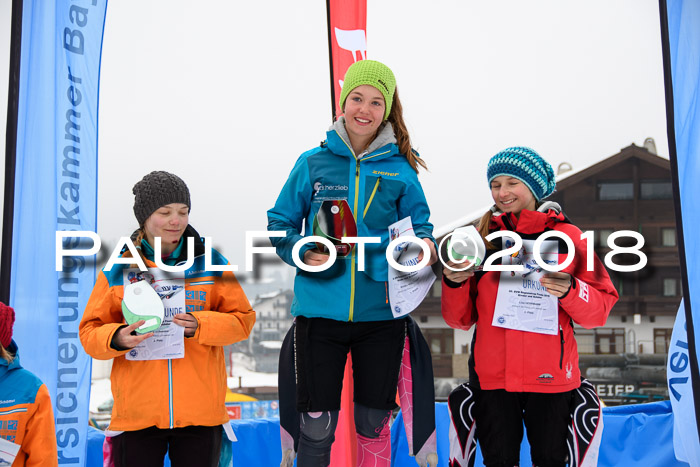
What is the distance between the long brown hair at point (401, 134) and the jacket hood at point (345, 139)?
0.17ft

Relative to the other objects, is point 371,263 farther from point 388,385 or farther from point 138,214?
point 138,214

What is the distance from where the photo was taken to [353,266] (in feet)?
7.01

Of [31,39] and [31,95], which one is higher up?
[31,39]

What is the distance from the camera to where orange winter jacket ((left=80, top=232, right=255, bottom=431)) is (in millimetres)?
2059

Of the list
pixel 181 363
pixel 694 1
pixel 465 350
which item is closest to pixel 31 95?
pixel 181 363

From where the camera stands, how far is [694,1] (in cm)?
260

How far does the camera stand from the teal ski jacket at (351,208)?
6.99ft

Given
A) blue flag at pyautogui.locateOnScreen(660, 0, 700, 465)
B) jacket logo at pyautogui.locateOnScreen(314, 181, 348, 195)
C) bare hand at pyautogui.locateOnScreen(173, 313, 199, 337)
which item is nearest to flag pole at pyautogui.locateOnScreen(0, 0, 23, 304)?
bare hand at pyautogui.locateOnScreen(173, 313, 199, 337)

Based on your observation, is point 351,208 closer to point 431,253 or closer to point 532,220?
point 431,253

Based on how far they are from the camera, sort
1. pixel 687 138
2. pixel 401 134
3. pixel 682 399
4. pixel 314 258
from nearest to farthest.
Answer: pixel 314 258 → pixel 401 134 → pixel 687 138 → pixel 682 399

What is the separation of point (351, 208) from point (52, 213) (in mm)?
1418

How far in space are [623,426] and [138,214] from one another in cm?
264

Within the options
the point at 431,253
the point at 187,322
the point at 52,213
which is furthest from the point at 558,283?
the point at 52,213

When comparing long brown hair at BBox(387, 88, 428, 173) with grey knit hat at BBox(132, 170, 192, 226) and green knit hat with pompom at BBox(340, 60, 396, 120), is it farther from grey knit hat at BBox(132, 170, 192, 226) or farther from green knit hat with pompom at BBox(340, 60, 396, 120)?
grey knit hat at BBox(132, 170, 192, 226)
